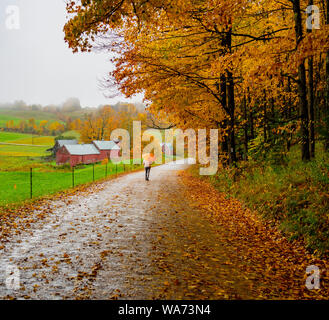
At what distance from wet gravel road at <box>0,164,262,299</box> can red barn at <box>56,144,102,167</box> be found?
192ft

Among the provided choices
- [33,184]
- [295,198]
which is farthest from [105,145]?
[295,198]

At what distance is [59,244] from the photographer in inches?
A: 265

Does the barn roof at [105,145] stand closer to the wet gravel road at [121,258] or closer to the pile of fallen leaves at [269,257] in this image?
the wet gravel road at [121,258]

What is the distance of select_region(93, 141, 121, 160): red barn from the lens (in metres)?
74.8

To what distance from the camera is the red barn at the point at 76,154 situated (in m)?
66.2

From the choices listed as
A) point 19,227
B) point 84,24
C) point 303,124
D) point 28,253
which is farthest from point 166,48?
point 28,253

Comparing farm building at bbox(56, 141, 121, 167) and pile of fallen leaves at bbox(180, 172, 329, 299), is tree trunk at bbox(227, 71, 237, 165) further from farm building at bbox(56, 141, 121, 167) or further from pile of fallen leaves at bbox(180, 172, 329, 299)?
farm building at bbox(56, 141, 121, 167)

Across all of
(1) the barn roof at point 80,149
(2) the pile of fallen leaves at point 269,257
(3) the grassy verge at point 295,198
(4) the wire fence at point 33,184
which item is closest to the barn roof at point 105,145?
(1) the barn roof at point 80,149

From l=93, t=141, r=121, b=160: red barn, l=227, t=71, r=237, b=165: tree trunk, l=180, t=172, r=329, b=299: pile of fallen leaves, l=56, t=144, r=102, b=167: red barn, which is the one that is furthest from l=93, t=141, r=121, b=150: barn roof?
l=180, t=172, r=329, b=299: pile of fallen leaves

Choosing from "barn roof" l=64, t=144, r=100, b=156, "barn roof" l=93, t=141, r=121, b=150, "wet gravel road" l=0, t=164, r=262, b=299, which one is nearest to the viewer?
"wet gravel road" l=0, t=164, r=262, b=299

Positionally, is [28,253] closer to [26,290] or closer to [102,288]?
[26,290]

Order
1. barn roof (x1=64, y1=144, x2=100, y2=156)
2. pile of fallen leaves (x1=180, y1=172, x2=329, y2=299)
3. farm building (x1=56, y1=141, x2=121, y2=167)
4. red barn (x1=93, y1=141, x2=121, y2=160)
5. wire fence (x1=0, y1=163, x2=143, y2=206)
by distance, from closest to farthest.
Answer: pile of fallen leaves (x1=180, y1=172, x2=329, y2=299)
wire fence (x1=0, y1=163, x2=143, y2=206)
farm building (x1=56, y1=141, x2=121, y2=167)
barn roof (x1=64, y1=144, x2=100, y2=156)
red barn (x1=93, y1=141, x2=121, y2=160)

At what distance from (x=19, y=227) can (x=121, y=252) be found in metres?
3.62

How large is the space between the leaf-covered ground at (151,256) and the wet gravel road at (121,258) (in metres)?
0.02
